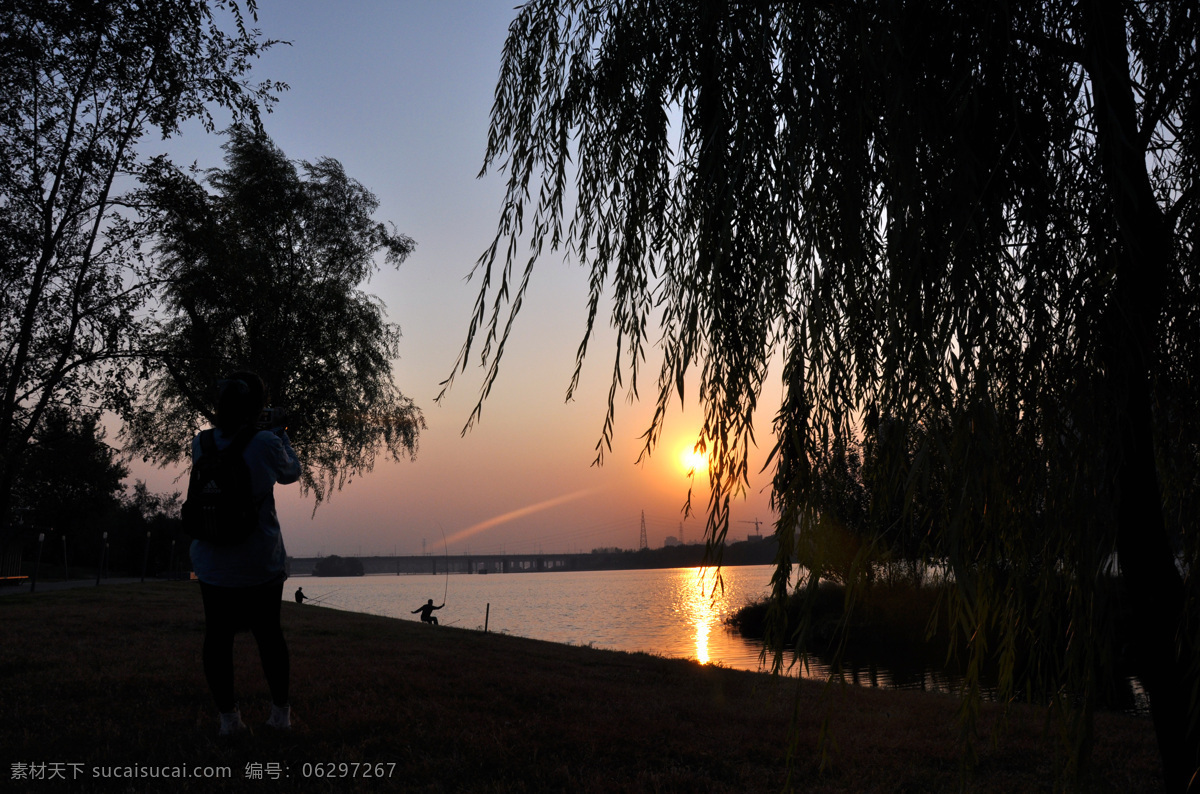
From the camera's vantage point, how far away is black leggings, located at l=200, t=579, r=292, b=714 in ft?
10.8

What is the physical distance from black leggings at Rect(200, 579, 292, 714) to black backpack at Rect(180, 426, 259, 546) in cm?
26

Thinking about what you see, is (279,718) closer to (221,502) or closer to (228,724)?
(228,724)

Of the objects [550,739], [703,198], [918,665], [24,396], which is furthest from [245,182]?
[918,665]

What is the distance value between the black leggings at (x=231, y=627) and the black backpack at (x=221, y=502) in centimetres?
26

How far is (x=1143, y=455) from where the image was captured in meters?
1.95

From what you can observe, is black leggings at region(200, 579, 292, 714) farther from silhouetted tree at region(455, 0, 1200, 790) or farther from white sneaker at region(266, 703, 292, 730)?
silhouetted tree at region(455, 0, 1200, 790)

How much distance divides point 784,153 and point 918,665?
57.6ft

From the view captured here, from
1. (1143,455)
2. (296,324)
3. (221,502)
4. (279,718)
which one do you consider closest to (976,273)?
(1143,455)

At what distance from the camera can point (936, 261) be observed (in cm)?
166

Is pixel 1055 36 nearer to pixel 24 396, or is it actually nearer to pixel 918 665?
pixel 24 396

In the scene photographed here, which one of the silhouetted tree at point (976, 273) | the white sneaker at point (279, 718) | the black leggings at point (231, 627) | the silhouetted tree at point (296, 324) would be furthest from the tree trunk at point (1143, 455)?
the silhouetted tree at point (296, 324)

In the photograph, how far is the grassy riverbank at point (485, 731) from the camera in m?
3.16

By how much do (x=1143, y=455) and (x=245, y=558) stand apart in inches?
138

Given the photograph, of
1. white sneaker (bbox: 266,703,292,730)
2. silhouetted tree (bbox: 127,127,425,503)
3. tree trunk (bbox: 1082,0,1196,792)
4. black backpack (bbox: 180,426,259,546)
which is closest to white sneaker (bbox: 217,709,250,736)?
white sneaker (bbox: 266,703,292,730)
